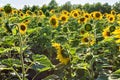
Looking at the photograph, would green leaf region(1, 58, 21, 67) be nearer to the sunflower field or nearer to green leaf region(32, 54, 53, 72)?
the sunflower field

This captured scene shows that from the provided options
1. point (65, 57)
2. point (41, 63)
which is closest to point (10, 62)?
point (41, 63)

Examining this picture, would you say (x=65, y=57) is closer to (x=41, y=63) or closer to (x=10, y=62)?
(x=41, y=63)

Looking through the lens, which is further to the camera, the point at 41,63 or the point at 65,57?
the point at 65,57

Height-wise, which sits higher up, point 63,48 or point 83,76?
point 63,48

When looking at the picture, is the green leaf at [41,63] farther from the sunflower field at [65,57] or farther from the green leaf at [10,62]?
the green leaf at [10,62]

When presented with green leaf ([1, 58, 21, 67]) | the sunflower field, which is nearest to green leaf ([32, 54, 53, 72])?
the sunflower field

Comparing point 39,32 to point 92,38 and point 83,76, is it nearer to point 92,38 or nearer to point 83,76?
point 92,38

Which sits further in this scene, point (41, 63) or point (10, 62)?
point (10, 62)

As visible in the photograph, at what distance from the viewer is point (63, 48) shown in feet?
11.6

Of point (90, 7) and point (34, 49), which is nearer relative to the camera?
point (34, 49)

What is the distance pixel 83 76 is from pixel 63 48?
42 centimetres

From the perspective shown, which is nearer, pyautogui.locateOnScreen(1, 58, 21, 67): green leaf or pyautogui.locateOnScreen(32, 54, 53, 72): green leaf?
pyautogui.locateOnScreen(32, 54, 53, 72): green leaf

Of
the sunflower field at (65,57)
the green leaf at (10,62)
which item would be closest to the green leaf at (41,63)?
the sunflower field at (65,57)

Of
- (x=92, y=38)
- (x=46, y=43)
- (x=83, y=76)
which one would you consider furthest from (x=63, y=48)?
(x=46, y=43)
